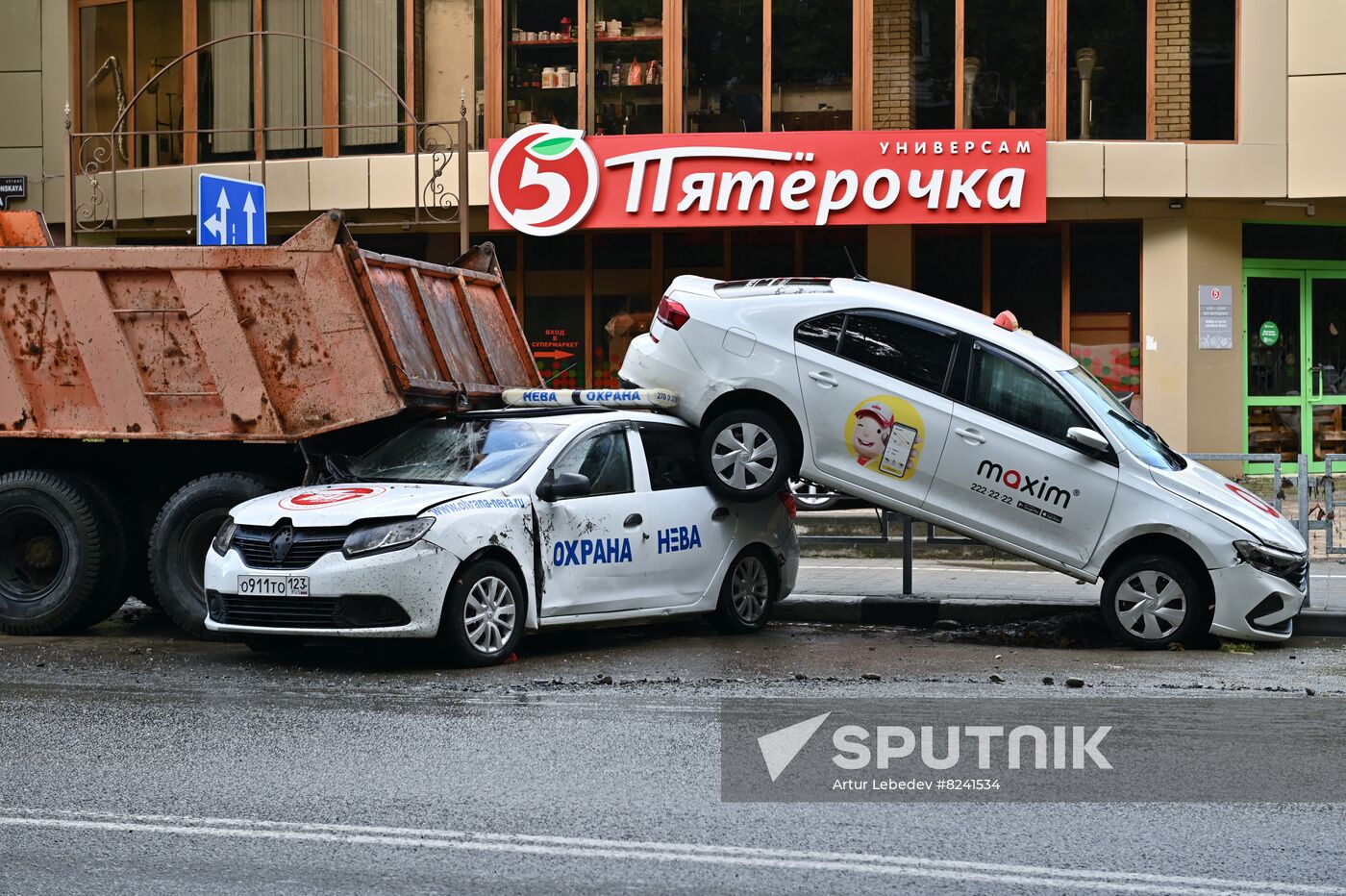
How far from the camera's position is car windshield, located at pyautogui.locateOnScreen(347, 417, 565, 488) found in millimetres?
9680

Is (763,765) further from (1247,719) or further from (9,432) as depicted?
(9,432)

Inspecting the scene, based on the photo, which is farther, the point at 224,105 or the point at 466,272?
the point at 224,105

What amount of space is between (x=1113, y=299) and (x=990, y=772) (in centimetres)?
1613

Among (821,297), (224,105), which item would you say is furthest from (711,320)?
(224,105)

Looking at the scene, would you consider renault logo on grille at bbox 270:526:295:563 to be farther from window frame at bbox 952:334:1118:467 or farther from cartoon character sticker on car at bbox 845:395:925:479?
window frame at bbox 952:334:1118:467

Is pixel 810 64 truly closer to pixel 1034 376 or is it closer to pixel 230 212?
pixel 230 212

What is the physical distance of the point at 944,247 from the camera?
22.0m

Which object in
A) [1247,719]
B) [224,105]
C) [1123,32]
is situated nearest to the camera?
[1247,719]

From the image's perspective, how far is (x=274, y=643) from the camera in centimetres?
973

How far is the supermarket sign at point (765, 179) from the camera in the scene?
20.8 m

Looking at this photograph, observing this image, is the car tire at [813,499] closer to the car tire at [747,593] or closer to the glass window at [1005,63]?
the car tire at [747,593]

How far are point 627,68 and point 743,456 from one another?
1247 cm

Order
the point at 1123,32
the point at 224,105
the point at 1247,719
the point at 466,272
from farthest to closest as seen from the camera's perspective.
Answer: the point at 224,105 < the point at 1123,32 < the point at 466,272 < the point at 1247,719

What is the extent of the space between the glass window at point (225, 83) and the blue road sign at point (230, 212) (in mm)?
9436
